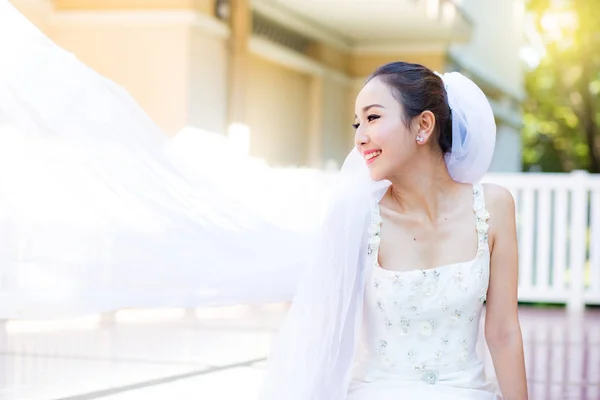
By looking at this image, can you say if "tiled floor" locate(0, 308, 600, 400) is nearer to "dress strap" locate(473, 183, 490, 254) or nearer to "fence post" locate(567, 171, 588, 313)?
"fence post" locate(567, 171, 588, 313)

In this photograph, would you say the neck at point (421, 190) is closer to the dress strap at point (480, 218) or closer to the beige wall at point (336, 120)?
the dress strap at point (480, 218)

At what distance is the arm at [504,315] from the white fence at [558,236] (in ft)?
28.8

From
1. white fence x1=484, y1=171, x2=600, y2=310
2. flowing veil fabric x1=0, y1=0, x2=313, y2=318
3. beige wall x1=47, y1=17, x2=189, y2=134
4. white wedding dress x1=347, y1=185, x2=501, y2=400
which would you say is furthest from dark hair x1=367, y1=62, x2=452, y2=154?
white fence x1=484, y1=171, x2=600, y2=310

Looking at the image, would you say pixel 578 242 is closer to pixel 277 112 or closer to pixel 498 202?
pixel 277 112

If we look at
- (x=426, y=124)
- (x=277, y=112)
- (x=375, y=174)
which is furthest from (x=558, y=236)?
(x=375, y=174)

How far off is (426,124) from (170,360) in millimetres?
3899

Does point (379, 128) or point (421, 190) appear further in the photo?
point (421, 190)

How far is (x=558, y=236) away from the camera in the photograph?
11688 mm

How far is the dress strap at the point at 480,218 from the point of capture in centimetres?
286

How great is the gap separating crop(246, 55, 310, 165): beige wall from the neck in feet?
34.5

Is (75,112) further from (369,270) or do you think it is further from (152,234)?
(369,270)

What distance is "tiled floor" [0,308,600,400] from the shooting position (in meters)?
5.33

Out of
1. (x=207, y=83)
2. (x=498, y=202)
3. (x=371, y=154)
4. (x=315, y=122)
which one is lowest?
(x=498, y=202)

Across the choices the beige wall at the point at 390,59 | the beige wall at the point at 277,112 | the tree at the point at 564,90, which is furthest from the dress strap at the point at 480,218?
the tree at the point at 564,90
